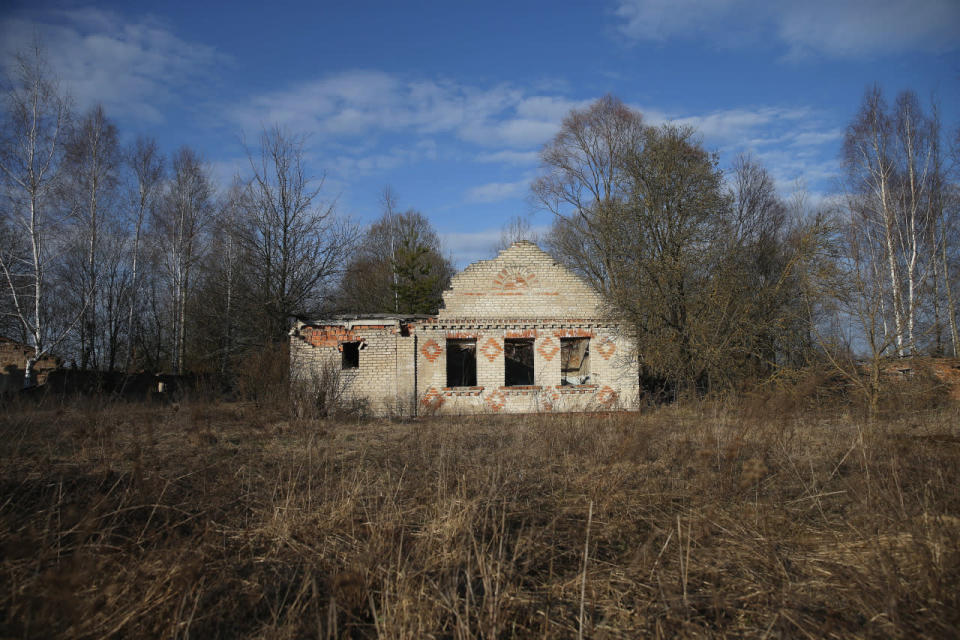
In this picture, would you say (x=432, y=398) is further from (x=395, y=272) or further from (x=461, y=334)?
(x=395, y=272)

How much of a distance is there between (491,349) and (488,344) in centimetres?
17

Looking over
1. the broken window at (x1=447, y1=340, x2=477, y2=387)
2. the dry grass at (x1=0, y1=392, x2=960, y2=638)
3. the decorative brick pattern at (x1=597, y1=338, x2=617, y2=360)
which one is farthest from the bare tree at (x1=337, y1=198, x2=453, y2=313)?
the dry grass at (x1=0, y1=392, x2=960, y2=638)

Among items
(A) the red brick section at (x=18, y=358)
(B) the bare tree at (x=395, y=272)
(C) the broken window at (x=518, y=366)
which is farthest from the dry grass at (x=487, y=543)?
(B) the bare tree at (x=395, y=272)

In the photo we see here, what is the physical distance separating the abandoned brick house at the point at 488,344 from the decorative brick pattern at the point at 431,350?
29mm

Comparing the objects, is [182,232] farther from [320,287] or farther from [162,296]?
[320,287]

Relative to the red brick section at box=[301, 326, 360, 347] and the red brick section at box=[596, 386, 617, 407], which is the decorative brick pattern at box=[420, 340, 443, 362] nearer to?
the red brick section at box=[301, 326, 360, 347]

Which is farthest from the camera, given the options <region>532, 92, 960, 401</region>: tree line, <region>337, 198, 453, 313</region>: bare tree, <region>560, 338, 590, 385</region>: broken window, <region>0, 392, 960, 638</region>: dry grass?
<region>337, 198, 453, 313</region>: bare tree

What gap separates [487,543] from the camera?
3559 mm

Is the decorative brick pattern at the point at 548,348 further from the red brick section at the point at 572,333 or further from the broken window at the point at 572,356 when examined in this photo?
the broken window at the point at 572,356

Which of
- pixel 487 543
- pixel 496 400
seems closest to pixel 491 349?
pixel 496 400

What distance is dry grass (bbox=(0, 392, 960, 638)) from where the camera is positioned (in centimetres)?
269

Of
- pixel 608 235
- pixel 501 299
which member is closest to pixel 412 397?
pixel 501 299

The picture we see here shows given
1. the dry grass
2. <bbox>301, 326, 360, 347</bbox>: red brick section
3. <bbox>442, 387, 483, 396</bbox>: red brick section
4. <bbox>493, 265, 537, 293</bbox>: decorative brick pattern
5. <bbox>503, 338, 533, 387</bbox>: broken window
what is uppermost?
<bbox>493, 265, 537, 293</bbox>: decorative brick pattern

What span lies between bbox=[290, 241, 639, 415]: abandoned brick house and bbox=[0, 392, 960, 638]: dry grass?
793cm
